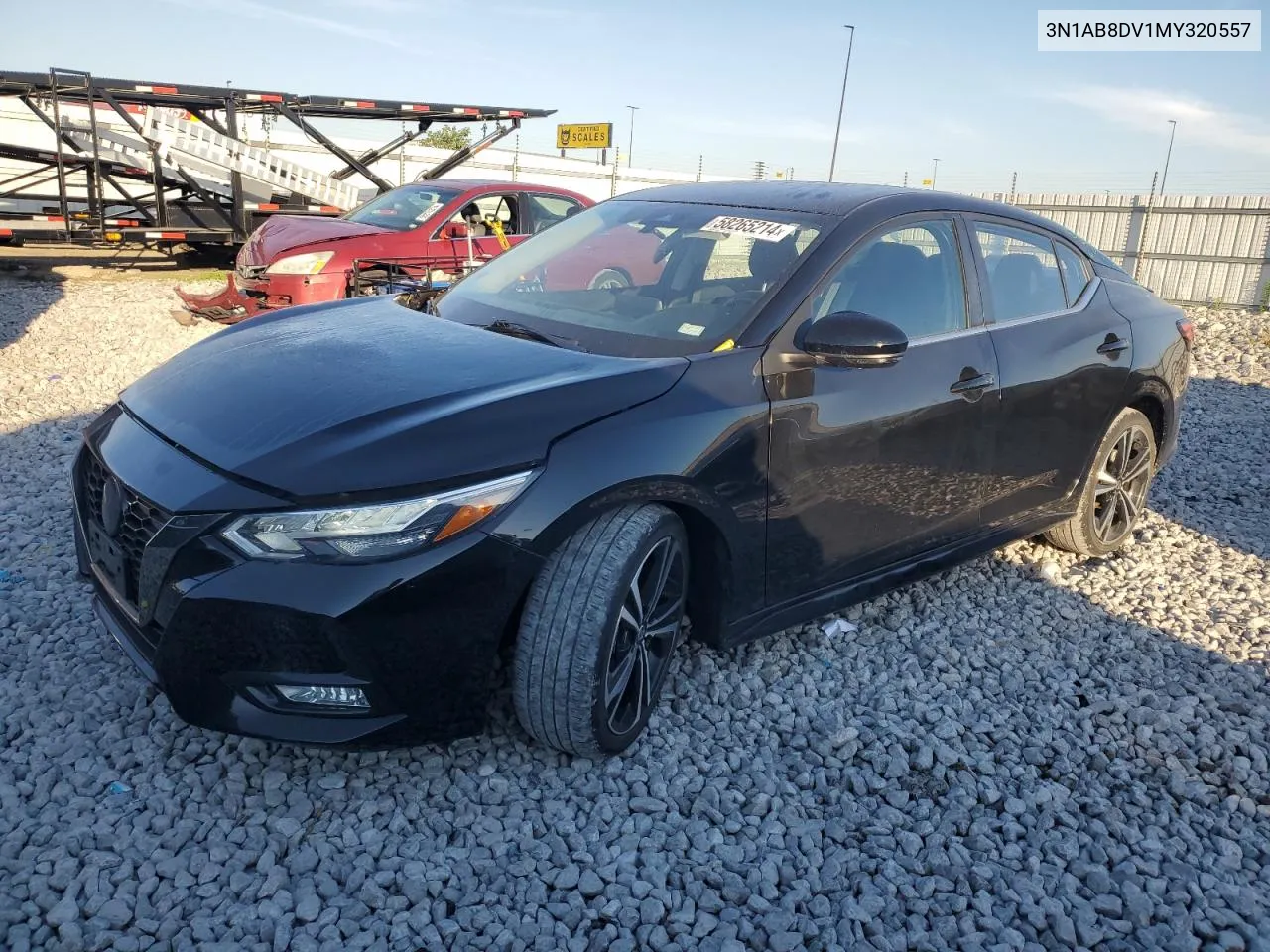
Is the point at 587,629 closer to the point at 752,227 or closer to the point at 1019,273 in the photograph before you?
the point at 752,227

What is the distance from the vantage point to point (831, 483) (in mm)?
3109

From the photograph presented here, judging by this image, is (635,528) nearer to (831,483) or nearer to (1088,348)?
(831,483)

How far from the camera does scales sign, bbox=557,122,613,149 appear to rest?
34.7 m

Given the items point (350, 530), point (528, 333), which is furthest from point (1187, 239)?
point (350, 530)

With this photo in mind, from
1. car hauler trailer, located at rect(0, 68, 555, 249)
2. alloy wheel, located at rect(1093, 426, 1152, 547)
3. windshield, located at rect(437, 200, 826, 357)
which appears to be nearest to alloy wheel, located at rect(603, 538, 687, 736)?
windshield, located at rect(437, 200, 826, 357)

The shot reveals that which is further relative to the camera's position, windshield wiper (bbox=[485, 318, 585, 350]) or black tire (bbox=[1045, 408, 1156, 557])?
black tire (bbox=[1045, 408, 1156, 557])

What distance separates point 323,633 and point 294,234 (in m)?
7.54

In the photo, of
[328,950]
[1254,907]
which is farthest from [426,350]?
[1254,907]

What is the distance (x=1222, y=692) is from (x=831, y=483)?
5.62ft

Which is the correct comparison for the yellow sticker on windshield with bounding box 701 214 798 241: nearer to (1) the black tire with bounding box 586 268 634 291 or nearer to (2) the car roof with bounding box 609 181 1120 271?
(2) the car roof with bounding box 609 181 1120 271

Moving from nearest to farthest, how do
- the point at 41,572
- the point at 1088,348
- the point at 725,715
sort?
the point at 725,715
the point at 41,572
the point at 1088,348

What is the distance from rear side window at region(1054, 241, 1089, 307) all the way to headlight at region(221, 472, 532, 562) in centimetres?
304

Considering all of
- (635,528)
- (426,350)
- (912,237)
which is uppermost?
(912,237)

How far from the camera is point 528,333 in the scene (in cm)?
316
